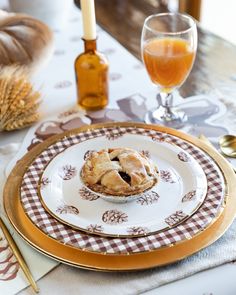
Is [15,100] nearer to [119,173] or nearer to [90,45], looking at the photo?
[90,45]

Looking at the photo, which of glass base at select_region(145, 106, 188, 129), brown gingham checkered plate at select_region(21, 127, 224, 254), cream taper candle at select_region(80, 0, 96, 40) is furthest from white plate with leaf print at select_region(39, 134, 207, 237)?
cream taper candle at select_region(80, 0, 96, 40)

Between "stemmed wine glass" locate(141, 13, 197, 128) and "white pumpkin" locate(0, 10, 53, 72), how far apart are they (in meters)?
0.24

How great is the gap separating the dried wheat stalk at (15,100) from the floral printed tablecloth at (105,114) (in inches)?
1.1

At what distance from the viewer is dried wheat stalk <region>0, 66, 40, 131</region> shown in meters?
0.93

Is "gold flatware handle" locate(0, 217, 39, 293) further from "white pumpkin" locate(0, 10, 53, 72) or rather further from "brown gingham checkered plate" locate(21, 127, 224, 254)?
"white pumpkin" locate(0, 10, 53, 72)

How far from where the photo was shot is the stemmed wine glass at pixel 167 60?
38.1 inches

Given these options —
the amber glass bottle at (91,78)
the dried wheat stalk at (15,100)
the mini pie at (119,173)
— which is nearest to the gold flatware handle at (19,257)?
the mini pie at (119,173)

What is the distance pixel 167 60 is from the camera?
970mm

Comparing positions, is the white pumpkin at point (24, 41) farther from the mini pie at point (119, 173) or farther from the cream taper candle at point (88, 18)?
the mini pie at point (119, 173)

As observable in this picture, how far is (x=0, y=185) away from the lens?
33.1 inches

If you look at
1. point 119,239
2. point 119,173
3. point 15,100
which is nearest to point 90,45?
point 15,100

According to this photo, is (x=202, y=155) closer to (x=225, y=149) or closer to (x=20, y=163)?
(x=225, y=149)

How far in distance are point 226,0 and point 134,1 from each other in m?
1.55

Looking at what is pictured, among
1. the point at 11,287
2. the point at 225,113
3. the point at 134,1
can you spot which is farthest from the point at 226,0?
the point at 11,287
